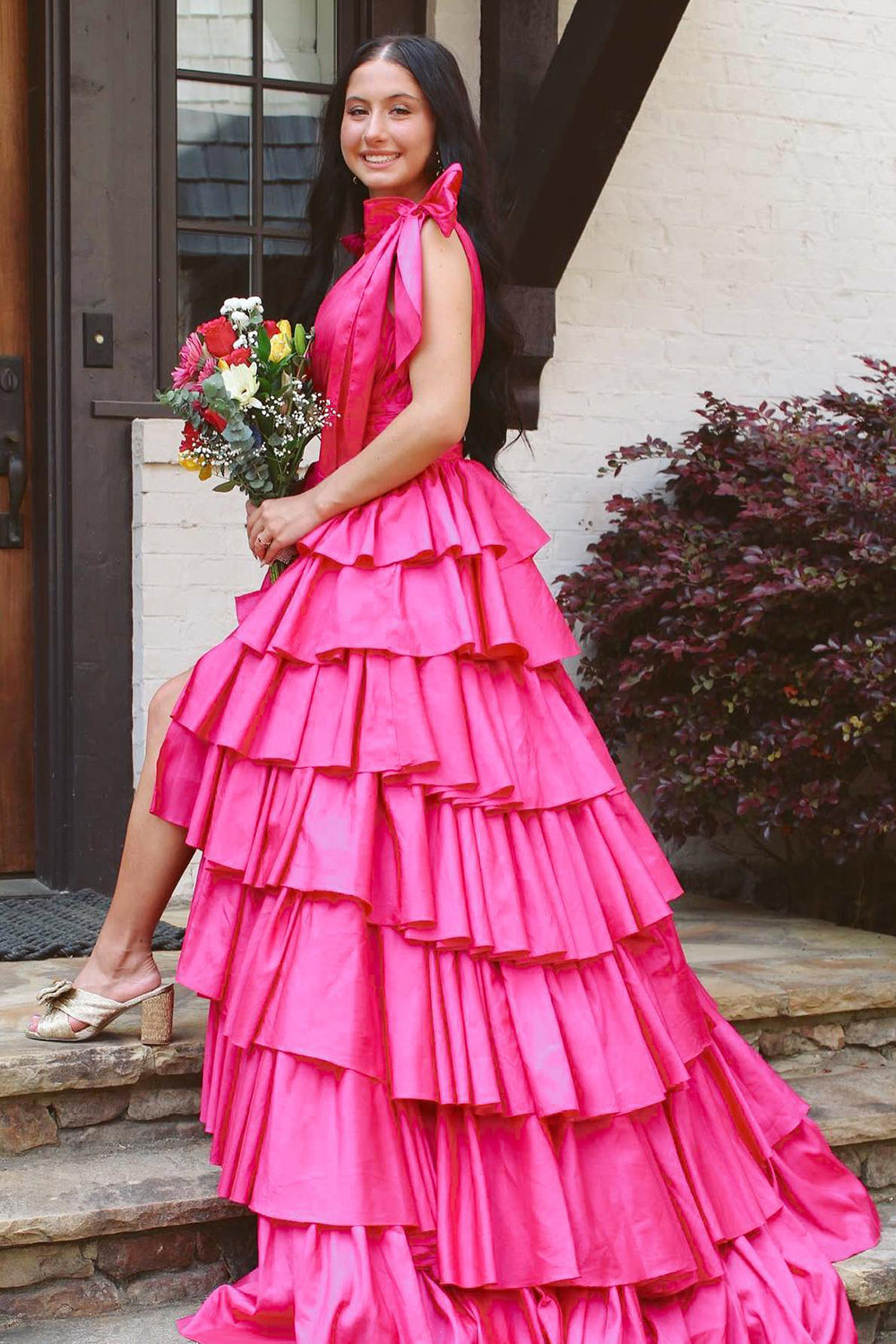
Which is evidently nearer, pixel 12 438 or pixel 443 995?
pixel 443 995

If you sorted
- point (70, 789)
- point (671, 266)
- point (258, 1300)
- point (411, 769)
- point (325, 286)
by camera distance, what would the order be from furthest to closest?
point (671, 266), point (70, 789), point (325, 286), point (411, 769), point (258, 1300)

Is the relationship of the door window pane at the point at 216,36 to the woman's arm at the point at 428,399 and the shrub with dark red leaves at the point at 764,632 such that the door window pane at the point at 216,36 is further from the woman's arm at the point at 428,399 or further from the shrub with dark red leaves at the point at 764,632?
the woman's arm at the point at 428,399

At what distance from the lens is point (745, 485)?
3.78 metres

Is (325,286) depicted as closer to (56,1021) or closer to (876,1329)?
(56,1021)

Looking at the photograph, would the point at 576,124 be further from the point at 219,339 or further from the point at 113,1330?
the point at 113,1330

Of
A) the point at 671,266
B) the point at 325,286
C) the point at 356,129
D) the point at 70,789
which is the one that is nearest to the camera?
the point at 356,129

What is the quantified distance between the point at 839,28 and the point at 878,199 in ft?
1.63

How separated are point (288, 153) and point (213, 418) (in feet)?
5.92

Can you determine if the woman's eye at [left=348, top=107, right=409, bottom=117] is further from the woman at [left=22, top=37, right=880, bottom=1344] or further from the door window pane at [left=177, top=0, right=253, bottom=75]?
the door window pane at [left=177, top=0, right=253, bottom=75]

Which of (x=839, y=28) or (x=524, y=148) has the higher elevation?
(x=839, y=28)

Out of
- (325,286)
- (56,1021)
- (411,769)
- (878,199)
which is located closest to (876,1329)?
(411,769)

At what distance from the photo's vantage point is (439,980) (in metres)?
2.09

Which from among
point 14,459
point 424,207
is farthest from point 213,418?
point 14,459

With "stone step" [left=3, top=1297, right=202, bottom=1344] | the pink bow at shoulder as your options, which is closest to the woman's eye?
the pink bow at shoulder
